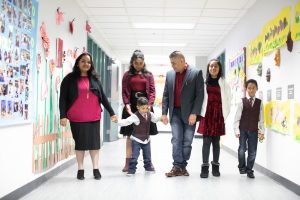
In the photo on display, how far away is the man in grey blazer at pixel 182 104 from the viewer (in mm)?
3547

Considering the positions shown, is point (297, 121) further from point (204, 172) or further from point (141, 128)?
point (141, 128)

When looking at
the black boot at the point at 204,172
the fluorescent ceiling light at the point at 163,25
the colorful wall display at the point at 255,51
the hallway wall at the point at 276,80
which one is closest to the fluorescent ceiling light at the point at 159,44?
the fluorescent ceiling light at the point at 163,25

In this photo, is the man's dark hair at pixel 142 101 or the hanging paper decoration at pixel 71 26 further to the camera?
the hanging paper decoration at pixel 71 26

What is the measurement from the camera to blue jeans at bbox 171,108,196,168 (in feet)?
11.8

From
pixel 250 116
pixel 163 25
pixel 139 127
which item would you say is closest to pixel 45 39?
pixel 139 127

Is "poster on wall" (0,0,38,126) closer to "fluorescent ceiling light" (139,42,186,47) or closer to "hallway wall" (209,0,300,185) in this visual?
"hallway wall" (209,0,300,185)

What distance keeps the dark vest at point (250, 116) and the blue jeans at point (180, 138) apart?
0.57 metres

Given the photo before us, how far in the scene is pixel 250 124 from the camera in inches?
145

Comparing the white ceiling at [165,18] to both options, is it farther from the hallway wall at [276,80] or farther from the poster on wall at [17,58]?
the poster on wall at [17,58]

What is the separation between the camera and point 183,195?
2850mm

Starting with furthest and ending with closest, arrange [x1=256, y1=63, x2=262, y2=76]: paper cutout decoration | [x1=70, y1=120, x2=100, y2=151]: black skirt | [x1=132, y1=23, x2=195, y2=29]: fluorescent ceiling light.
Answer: [x1=132, y1=23, x2=195, y2=29]: fluorescent ceiling light, [x1=256, y1=63, x2=262, y2=76]: paper cutout decoration, [x1=70, y1=120, x2=100, y2=151]: black skirt

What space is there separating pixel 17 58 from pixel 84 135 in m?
1.08

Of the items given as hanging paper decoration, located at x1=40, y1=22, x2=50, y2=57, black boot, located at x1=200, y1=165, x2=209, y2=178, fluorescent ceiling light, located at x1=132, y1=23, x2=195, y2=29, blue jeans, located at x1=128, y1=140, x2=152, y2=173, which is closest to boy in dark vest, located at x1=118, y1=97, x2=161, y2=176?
blue jeans, located at x1=128, y1=140, x2=152, y2=173

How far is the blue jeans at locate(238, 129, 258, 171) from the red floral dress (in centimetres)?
32
